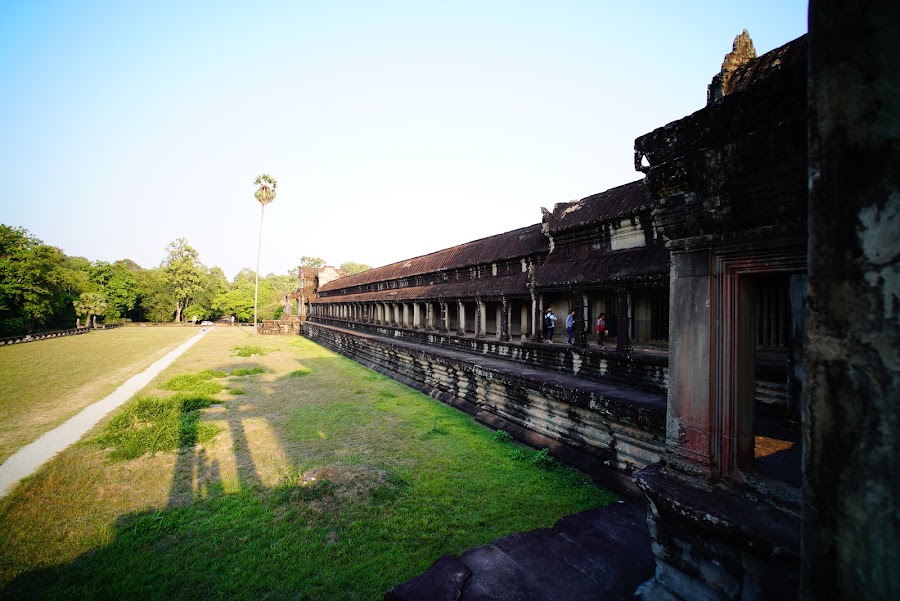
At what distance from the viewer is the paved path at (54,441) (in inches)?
207

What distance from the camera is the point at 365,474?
5.11m

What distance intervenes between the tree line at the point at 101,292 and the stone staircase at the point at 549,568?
34864 mm

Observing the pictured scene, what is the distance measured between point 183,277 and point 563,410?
57943mm

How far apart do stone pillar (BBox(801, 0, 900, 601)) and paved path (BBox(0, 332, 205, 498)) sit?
309 inches

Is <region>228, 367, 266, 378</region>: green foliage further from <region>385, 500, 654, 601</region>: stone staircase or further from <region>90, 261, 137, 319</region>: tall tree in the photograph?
<region>90, 261, 137, 319</region>: tall tree

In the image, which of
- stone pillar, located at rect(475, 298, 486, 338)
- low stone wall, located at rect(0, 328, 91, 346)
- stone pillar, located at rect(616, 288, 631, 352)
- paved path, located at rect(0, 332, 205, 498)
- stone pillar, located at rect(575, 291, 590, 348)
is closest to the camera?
paved path, located at rect(0, 332, 205, 498)

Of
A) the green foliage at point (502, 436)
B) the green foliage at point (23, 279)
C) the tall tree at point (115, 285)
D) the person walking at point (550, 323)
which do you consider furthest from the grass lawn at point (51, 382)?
the tall tree at point (115, 285)

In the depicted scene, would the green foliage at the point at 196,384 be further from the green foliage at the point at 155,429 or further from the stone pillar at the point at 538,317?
the stone pillar at the point at 538,317

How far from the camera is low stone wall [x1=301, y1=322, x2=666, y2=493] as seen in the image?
4.65 meters

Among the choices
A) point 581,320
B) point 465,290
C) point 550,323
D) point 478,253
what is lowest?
point 550,323

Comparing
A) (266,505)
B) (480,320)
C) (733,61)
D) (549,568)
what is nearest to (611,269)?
(733,61)

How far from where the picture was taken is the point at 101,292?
43469 millimetres

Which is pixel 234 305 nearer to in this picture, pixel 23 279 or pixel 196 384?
pixel 23 279

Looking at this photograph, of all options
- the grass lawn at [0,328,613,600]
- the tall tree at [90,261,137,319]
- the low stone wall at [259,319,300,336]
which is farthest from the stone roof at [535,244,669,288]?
the tall tree at [90,261,137,319]
